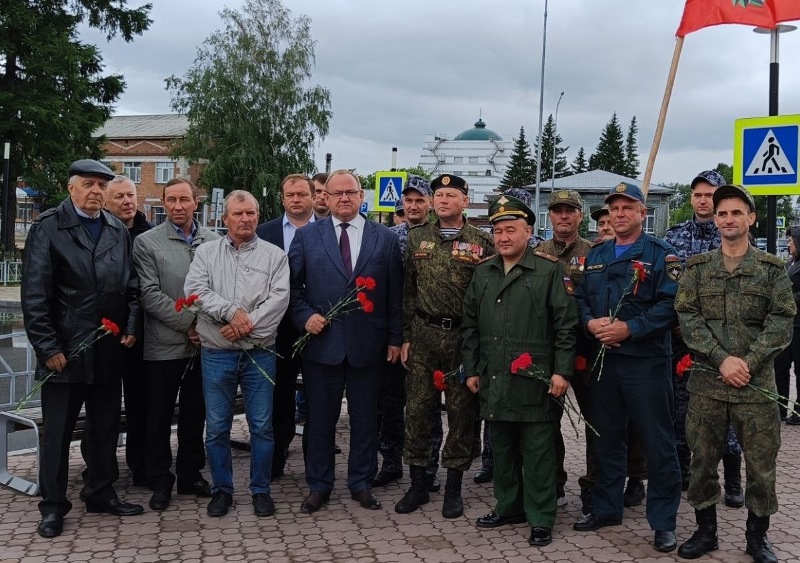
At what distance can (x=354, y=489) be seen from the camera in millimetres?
5488

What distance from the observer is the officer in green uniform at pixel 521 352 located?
479cm

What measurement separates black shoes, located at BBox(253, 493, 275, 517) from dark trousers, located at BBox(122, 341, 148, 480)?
0.93m

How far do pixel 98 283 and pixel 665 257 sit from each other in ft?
11.4

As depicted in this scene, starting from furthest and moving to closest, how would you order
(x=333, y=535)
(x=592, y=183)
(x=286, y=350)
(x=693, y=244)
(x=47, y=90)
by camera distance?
(x=592, y=183), (x=47, y=90), (x=286, y=350), (x=693, y=244), (x=333, y=535)

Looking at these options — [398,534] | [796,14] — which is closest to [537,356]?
[398,534]

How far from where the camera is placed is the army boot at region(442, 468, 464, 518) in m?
5.24

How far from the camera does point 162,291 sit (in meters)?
5.40

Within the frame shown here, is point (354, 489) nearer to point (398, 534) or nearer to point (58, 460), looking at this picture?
point (398, 534)

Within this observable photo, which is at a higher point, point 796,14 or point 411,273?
point 796,14

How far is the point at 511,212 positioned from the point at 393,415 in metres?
2.15

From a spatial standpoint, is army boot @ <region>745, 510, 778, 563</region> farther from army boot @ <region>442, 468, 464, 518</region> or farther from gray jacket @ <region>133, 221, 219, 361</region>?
gray jacket @ <region>133, 221, 219, 361</region>

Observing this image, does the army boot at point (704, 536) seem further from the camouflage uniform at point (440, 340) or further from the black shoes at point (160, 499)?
the black shoes at point (160, 499)

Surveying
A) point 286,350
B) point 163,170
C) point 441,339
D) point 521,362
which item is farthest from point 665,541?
point 163,170

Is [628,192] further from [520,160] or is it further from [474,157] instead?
[474,157]
